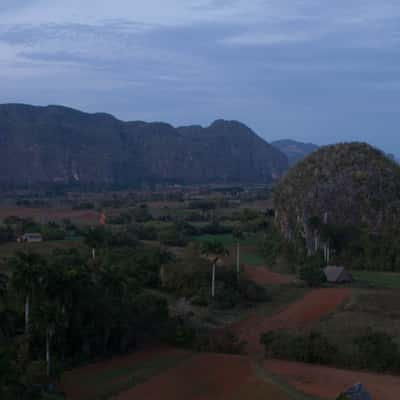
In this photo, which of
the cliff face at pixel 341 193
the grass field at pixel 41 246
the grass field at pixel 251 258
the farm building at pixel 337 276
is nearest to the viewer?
the farm building at pixel 337 276

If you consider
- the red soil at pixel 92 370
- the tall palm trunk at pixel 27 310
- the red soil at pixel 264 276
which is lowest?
the red soil at pixel 264 276

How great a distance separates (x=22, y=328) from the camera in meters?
21.5

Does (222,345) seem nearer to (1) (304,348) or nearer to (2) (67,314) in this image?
(1) (304,348)

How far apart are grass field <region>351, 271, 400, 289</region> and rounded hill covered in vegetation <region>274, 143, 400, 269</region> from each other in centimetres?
149

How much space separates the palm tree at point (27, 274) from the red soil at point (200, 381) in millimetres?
3822

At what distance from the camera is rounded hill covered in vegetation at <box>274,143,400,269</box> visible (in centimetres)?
4588

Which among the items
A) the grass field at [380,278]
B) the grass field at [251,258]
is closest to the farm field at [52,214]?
the grass field at [251,258]

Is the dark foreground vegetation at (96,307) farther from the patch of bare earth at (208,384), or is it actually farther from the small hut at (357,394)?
the small hut at (357,394)

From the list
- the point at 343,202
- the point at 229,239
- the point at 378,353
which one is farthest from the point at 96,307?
the point at 229,239

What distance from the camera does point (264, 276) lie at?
41.4m

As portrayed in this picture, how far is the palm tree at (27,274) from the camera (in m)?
20.0

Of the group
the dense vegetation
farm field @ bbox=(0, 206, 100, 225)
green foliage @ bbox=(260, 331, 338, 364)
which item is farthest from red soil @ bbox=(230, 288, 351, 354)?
farm field @ bbox=(0, 206, 100, 225)

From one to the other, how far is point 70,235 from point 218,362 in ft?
112

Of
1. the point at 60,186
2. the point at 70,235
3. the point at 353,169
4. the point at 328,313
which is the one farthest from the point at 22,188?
the point at 328,313
